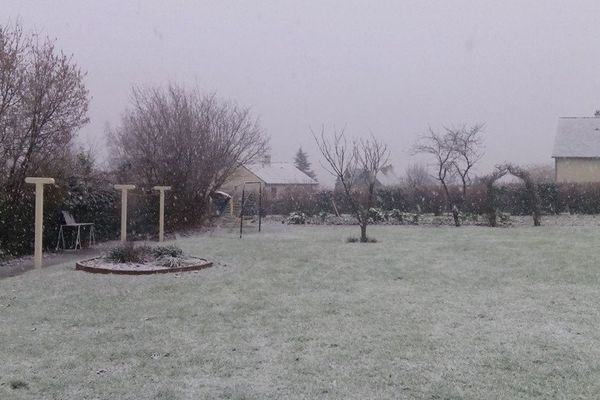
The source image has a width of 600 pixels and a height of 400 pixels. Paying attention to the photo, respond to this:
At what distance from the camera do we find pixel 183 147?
18672 millimetres

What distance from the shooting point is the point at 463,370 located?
405cm

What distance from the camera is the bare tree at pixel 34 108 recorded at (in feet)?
32.1

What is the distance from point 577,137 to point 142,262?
108 ft

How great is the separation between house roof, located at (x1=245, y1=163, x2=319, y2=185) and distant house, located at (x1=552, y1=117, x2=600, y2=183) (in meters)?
23.7

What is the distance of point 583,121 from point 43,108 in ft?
114

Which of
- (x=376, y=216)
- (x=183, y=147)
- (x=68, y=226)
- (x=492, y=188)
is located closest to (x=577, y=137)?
(x=492, y=188)

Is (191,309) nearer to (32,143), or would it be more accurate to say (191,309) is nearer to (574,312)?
(574,312)

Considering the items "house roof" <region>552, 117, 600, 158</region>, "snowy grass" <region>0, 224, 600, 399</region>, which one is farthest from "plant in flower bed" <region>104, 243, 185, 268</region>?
"house roof" <region>552, 117, 600, 158</region>

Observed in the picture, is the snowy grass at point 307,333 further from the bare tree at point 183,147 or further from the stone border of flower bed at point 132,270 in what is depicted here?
the bare tree at point 183,147

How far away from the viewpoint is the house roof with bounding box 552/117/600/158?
33812 millimetres

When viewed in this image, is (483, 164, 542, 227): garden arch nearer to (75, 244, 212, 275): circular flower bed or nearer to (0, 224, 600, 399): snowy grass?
(0, 224, 600, 399): snowy grass

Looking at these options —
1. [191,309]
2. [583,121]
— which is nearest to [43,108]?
[191,309]

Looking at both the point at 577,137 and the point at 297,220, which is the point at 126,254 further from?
the point at 577,137

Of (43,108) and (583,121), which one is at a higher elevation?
(583,121)
